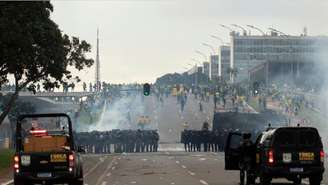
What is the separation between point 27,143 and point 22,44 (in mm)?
19529

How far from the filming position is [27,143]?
1170 inches

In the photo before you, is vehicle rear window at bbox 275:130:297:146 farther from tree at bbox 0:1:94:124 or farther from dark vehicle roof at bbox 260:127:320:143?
tree at bbox 0:1:94:124

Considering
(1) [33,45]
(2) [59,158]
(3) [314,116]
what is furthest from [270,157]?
(3) [314,116]

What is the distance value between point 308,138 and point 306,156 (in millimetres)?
573

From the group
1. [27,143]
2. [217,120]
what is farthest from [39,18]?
[217,120]

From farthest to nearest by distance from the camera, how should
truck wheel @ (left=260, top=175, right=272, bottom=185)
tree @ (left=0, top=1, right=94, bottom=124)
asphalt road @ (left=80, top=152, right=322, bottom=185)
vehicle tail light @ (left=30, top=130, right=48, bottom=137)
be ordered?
tree @ (left=0, top=1, right=94, bottom=124), asphalt road @ (left=80, top=152, right=322, bottom=185), truck wheel @ (left=260, top=175, right=272, bottom=185), vehicle tail light @ (left=30, top=130, right=48, bottom=137)

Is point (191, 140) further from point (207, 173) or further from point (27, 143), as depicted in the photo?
point (27, 143)

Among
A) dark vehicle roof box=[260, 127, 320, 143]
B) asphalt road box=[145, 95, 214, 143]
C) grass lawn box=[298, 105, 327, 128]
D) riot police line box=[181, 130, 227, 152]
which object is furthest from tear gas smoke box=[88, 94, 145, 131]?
dark vehicle roof box=[260, 127, 320, 143]

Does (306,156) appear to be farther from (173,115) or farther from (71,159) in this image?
(173,115)

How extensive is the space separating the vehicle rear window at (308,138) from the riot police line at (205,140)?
44592 millimetres

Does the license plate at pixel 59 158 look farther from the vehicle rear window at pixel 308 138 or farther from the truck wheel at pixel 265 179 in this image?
the vehicle rear window at pixel 308 138

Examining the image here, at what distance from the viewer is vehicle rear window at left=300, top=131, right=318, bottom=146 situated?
30969 millimetres

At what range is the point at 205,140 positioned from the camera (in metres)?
79.2

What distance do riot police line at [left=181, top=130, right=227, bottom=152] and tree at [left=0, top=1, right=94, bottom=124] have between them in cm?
2105
